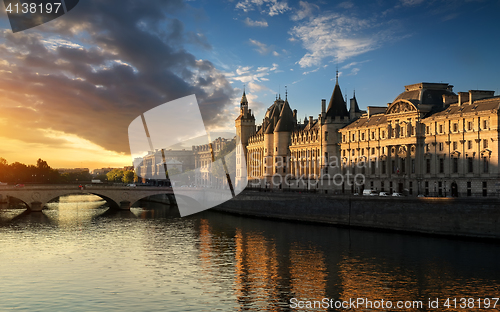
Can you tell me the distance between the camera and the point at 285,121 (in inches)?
4218

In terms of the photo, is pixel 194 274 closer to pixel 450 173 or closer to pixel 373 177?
pixel 450 173

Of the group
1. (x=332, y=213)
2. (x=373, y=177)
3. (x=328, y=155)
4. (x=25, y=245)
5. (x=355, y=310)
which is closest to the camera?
(x=355, y=310)

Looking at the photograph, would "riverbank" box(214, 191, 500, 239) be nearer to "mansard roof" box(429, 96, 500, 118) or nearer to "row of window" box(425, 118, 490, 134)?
"row of window" box(425, 118, 490, 134)

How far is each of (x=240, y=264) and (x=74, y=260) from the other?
12558 millimetres

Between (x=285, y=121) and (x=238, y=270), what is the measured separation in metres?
73.6

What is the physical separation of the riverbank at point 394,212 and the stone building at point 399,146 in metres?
6.66

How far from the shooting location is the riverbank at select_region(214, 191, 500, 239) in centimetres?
4559

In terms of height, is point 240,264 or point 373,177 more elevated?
point 373,177

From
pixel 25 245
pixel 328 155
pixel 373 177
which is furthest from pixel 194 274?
pixel 328 155

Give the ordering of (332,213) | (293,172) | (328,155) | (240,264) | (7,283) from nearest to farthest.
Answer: (7,283) → (240,264) → (332,213) → (328,155) → (293,172)

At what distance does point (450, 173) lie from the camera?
205ft

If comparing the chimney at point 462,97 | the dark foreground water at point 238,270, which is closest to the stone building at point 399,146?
the chimney at point 462,97

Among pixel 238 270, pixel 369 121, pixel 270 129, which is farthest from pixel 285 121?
pixel 238 270

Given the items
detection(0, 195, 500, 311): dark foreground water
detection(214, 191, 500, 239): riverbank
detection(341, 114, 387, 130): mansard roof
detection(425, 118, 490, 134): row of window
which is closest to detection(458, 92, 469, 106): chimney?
detection(425, 118, 490, 134): row of window
